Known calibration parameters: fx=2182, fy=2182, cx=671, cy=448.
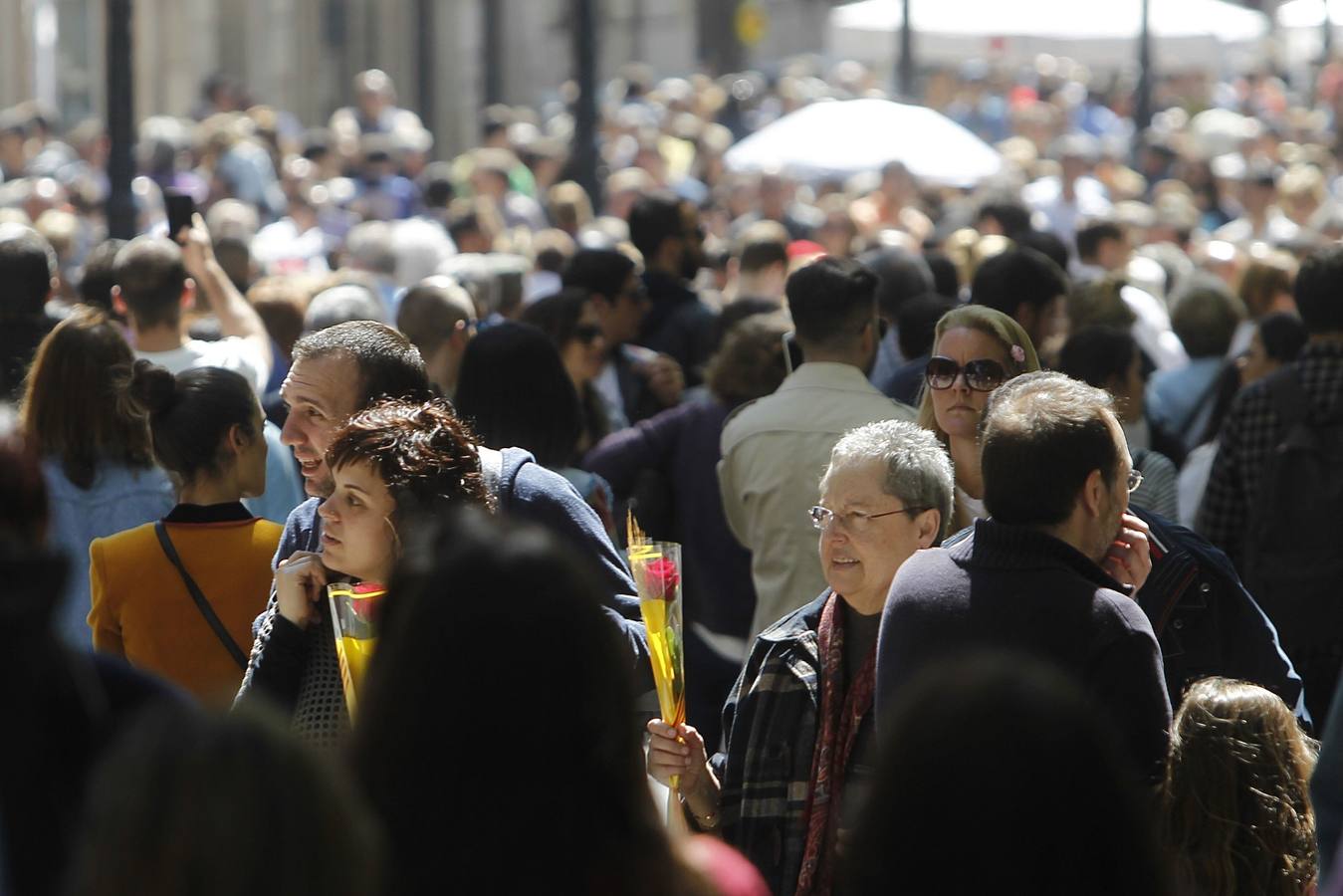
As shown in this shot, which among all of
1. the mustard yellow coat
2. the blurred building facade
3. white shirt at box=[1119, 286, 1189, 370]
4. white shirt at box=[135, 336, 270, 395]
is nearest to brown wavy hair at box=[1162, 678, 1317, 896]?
the mustard yellow coat

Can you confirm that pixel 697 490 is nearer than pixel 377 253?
Yes

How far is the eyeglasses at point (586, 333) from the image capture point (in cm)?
733

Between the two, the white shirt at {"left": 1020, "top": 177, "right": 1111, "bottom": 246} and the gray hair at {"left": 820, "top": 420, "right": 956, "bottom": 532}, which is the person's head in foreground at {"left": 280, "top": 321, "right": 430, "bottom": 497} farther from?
the white shirt at {"left": 1020, "top": 177, "right": 1111, "bottom": 246}

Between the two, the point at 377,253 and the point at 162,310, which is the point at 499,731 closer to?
the point at 162,310

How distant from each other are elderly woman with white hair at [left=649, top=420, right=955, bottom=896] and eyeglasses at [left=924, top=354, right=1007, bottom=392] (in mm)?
600

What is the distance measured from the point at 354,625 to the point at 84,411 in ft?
6.99

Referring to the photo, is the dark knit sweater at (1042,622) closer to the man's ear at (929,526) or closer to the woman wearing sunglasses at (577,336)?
the man's ear at (929,526)

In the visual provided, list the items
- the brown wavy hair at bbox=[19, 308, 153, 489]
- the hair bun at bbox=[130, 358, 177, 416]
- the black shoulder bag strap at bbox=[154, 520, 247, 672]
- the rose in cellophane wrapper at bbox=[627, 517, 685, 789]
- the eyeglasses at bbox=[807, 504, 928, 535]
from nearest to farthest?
1. the rose in cellophane wrapper at bbox=[627, 517, 685, 789]
2. the eyeglasses at bbox=[807, 504, 928, 535]
3. the black shoulder bag strap at bbox=[154, 520, 247, 672]
4. the hair bun at bbox=[130, 358, 177, 416]
5. the brown wavy hair at bbox=[19, 308, 153, 489]

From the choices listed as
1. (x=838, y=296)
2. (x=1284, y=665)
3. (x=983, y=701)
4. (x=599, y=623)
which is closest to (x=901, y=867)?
(x=983, y=701)

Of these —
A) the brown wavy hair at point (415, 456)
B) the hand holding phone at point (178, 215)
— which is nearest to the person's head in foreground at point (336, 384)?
the brown wavy hair at point (415, 456)

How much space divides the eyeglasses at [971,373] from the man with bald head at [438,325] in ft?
7.23

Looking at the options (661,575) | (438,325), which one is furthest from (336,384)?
(438,325)

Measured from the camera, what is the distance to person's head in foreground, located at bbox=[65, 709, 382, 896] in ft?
6.00

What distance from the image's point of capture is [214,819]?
184 centimetres
